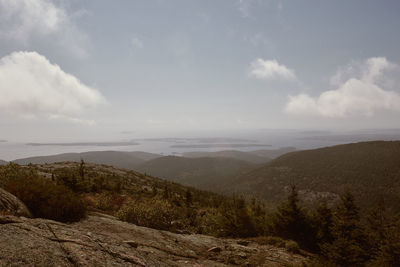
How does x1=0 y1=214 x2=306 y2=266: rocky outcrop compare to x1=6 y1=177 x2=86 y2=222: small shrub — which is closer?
x1=0 y1=214 x2=306 y2=266: rocky outcrop

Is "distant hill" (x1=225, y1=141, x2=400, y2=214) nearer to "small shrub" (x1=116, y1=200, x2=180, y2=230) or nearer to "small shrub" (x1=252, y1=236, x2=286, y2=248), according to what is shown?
"small shrub" (x1=252, y1=236, x2=286, y2=248)

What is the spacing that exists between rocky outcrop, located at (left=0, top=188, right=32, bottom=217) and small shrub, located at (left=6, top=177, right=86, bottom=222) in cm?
58

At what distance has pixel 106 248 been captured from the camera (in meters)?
5.71

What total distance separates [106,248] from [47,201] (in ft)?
13.6

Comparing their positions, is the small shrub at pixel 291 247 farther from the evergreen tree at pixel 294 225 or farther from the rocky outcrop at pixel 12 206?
the rocky outcrop at pixel 12 206

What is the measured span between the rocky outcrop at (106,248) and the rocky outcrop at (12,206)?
0.89 m

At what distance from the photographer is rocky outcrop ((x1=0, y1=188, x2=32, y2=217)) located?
6.25 meters

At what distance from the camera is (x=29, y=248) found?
438cm

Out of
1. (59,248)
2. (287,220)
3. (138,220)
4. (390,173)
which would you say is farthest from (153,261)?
(390,173)

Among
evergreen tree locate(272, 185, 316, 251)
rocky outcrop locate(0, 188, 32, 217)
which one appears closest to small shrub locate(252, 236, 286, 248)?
evergreen tree locate(272, 185, 316, 251)

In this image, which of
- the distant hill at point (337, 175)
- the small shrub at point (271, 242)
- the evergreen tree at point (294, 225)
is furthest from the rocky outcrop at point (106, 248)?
the distant hill at point (337, 175)

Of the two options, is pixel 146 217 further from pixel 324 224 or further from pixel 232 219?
pixel 324 224

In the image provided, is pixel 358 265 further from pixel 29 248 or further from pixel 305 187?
pixel 305 187

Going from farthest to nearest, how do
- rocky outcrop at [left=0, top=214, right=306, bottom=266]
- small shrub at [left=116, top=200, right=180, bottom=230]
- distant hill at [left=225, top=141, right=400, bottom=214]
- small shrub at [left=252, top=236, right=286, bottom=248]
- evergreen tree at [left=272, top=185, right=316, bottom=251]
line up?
1. distant hill at [left=225, top=141, right=400, bottom=214]
2. evergreen tree at [left=272, top=185, right=316, bottom=251]
3. small shrub at [left=252, top=236, right=286, bottom=248]
4. small shrub at [left=116, top=200, right=180, bottom=230]
5. rocky outcrop at [left=0, top=214, right=306, bottom=266]
